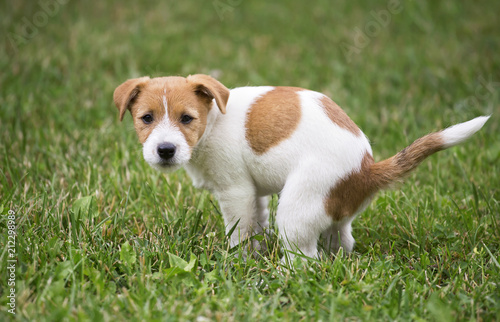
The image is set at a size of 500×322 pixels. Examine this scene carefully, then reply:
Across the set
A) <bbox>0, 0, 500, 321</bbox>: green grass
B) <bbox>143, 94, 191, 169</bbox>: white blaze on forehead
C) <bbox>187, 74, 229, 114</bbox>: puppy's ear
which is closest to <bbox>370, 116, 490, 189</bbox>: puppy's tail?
<bbox>0, 0, 500, 321</bbox>: green grass

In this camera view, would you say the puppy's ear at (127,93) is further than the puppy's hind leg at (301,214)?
Yes

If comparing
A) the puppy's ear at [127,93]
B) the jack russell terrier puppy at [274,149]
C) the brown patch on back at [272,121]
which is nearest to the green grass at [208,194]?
the jack russell terrier puppy at [274,149]

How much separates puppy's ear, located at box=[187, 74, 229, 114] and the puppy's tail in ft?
3.45

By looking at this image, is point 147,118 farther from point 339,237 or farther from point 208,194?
point 339,237

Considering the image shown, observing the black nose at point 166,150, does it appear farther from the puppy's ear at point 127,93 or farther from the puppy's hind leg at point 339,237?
the puppy's hind leg at point 339,237

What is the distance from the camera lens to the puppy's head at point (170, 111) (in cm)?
312

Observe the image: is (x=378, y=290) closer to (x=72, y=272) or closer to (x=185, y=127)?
(x=185, y=127)

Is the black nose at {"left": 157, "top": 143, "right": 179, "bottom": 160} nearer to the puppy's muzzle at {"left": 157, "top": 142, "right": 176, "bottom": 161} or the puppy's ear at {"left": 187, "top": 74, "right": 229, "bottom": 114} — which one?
the puppy's muzzle at {"left": 157, "top": 142, "right": 176, "bottom": 161}

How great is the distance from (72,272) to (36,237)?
1.69 feet

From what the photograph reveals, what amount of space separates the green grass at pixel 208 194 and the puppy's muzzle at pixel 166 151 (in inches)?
24.3

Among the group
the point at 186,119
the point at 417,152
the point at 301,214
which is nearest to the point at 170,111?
the point at 186,119

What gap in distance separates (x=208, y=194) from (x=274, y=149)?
48.7 inches

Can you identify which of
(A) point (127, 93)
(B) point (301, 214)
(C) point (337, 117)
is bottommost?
(B) point (301, 214)

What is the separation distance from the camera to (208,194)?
14.2 ft
